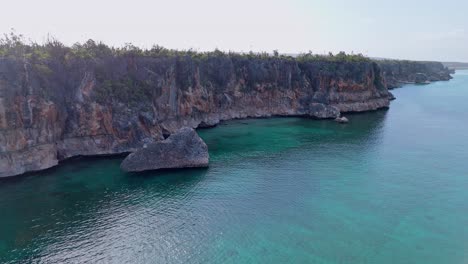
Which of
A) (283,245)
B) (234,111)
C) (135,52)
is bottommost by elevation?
(283,245)

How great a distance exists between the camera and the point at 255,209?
94.3 feet

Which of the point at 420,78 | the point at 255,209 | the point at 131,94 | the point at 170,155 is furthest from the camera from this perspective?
the point at 420,78

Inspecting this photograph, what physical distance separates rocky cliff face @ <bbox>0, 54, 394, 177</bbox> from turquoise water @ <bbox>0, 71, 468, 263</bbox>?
3.74 metres

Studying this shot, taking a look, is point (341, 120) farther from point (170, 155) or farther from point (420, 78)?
point (420, 78)

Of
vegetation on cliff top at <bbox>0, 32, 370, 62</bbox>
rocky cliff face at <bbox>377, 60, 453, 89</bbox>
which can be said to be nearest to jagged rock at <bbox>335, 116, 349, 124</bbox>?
vegetation on cliff top at <bbox>0, 32, 370, 62</bbox>

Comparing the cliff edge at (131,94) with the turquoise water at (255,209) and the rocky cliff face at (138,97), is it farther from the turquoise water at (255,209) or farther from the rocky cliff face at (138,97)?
the turquoise water at (255,209)

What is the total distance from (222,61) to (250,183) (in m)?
39.5

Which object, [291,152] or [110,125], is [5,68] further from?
[291,152]

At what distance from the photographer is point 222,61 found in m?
68.8

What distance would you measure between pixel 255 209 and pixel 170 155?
13.7m

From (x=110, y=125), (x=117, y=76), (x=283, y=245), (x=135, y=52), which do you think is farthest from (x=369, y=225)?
(x=135, y=52)

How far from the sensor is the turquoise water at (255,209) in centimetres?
2270

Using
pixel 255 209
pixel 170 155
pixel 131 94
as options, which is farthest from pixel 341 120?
pixel 255 209

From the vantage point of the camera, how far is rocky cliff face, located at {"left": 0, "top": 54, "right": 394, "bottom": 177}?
36.7 meters
